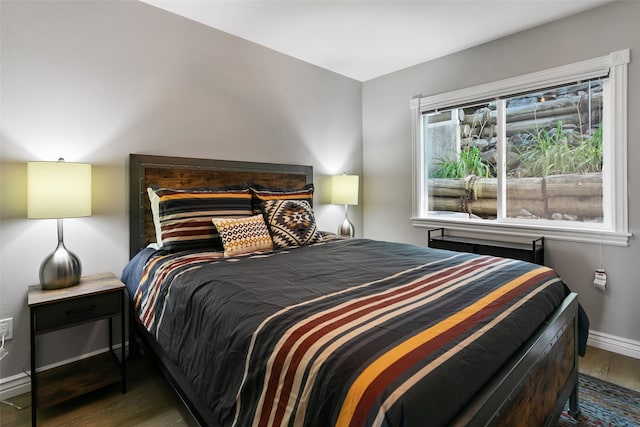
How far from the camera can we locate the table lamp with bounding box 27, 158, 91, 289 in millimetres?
1764

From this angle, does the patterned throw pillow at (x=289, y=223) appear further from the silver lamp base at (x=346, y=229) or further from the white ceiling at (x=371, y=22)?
the white ceiling at (x=371, y=22)

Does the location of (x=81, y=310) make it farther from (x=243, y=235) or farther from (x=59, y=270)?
(x=243, y=235)

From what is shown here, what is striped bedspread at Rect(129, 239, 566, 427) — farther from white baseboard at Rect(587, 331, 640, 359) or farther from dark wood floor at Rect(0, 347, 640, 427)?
white baseboard at Rect(587, 331, 640, 359)

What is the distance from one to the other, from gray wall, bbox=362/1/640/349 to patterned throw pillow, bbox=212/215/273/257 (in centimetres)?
198

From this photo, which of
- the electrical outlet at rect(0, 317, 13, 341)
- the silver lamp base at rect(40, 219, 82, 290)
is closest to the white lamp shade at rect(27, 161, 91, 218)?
the silver lamp base at rect(40, 219, 82, 290)

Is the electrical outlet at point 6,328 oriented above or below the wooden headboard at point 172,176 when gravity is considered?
below

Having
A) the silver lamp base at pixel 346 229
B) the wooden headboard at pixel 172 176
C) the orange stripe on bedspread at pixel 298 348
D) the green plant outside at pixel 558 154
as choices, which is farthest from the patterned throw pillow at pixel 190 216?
the green plant outside at pixel 558 154

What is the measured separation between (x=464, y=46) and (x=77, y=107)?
3.26 metres

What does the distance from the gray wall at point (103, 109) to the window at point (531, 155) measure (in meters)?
1.81

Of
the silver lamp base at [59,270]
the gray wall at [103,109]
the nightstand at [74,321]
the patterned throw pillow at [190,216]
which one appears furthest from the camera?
the patterned throw pillow at [190,216]

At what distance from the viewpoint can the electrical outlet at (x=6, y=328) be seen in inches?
75.1

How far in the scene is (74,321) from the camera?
1.78m

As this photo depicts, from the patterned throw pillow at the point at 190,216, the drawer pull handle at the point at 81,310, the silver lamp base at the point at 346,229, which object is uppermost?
the patterned throw pillow at the point at 190,216

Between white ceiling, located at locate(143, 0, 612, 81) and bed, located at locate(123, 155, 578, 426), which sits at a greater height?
white ceiling, located at locate(143, 0, 612, 81)
